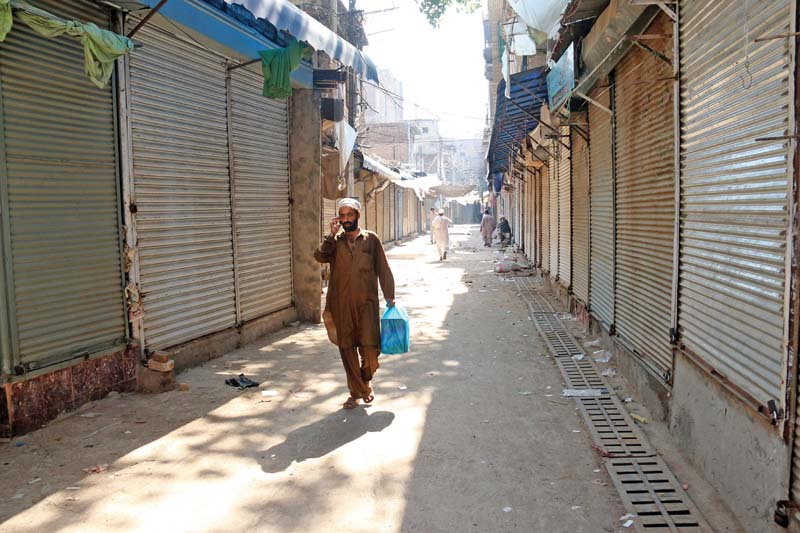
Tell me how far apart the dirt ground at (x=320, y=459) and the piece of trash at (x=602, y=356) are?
28.6 inches

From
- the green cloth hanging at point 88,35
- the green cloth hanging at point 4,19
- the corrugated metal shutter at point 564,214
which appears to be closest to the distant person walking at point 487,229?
the corrugated metal shutter at point 564,214

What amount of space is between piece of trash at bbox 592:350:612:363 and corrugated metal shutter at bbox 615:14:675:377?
1.43ft

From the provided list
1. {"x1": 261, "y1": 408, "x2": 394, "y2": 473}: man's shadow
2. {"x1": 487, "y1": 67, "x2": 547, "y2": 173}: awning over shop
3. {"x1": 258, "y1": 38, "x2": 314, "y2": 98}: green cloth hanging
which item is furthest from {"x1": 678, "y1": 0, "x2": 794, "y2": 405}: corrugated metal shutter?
{"x1": 487, "y1": 67, "x2": 547, "y2": 173}: awning over shop

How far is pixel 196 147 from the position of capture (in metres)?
7.22

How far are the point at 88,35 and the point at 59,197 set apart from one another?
4.43 feet

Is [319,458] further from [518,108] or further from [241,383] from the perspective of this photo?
[518,108]

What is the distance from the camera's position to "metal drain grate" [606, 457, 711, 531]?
3.44 metres

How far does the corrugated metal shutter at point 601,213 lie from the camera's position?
24.6 ft

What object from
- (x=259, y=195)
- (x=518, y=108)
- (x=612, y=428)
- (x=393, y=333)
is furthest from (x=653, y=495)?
(x=518, y=108)

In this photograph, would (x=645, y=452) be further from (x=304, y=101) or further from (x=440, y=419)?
(x=304, y=101)

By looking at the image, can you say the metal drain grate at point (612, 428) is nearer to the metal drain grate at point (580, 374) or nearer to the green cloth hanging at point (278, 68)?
the metal drain grate at point (580, 374)

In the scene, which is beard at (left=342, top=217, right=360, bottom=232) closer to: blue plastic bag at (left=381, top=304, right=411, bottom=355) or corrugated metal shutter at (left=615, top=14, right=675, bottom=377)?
blue plastic bag at (left=381, top=304, right=411, bottom=355)

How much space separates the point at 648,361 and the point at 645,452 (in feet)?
4.13

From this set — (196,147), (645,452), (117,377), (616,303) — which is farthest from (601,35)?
(117,377)
